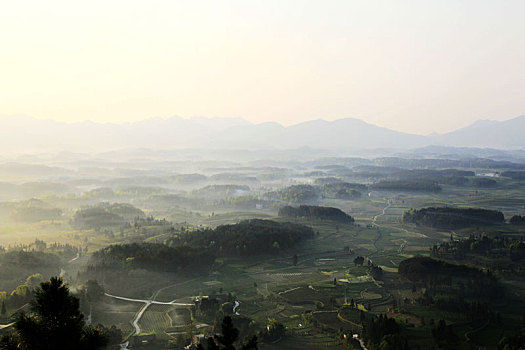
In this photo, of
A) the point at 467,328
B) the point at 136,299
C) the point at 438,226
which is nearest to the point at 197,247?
the point at 136,299

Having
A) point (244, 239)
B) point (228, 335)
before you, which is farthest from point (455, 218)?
point (228, 335)

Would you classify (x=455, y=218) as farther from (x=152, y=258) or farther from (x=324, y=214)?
(x=152, y=258)

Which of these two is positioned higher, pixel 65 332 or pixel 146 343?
pixel 65 332

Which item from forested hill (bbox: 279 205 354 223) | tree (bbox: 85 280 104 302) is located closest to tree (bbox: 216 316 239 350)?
tree (bbox: 85 280 104 302)

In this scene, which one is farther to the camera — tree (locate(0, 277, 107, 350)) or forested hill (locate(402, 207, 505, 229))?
forested hill (locate(402, 207, 505, 229))

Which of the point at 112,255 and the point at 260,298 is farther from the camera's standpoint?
the point at 112,255

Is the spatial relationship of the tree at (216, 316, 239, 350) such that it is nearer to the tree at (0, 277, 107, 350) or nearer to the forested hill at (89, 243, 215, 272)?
the tree at (0, 277, 107, 350)

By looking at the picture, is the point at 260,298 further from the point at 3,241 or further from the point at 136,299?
the point at 3,241
